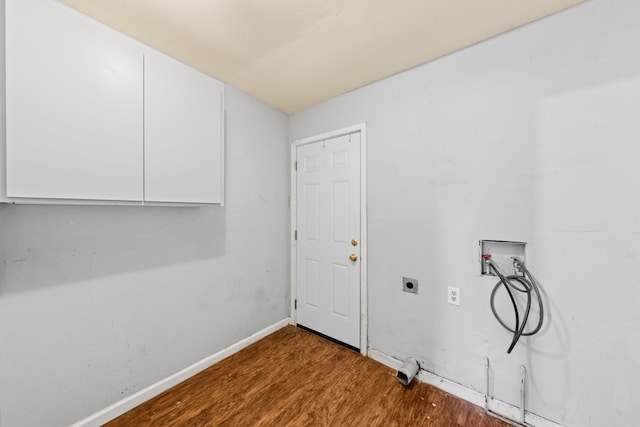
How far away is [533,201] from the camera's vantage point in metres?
1.50

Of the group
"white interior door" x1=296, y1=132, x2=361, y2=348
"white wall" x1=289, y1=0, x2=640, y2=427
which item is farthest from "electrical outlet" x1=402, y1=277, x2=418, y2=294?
"white interior door" x1=296, y1=132, x2=361, y2=348

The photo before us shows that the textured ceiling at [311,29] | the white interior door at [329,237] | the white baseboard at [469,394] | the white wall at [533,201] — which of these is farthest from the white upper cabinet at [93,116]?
the white baseboard at [469,394]

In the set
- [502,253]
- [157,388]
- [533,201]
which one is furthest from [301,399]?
[533,201]

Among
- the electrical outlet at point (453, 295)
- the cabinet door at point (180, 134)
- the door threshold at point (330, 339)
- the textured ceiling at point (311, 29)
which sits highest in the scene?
the textured ceiling at point (311, 29)

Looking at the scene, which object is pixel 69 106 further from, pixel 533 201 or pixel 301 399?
pixel 533 201

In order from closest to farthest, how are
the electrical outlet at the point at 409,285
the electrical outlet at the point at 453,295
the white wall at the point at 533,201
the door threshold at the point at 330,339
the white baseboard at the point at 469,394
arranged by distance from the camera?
1. the white wall at the point at 533,201
2. the white baseboard at the point at 469,394
3. the electrical outlet at the point at 453,295
4. the electrical outlet at the point at 409,285
5. the door threshold at the point at 330,339

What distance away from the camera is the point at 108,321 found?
157 centimetres

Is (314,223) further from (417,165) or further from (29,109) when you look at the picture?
(29,109)

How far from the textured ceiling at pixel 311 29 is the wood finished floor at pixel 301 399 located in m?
2.54

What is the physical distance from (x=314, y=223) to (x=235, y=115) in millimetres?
1359

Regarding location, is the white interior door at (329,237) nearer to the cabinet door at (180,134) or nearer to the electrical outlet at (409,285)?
the electrical outlet at (409,285)

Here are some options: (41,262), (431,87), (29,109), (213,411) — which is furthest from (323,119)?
(213,411)

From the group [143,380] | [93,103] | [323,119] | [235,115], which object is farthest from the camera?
[323,119]

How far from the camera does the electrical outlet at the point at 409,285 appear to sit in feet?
6.47
